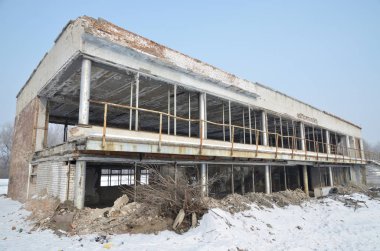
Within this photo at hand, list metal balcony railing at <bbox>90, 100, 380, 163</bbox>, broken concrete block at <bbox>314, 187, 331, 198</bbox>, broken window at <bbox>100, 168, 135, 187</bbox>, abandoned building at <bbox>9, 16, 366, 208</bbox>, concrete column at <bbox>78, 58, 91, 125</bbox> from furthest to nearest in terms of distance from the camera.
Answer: broken concrete block at <bbox>314, 187, 331, 198</bbox> < broken window at <bbox>100, 168, 135, 187</bbox> < metal balcony railing at <bbox>90, 100, 380, 163</bbox> < abandoned building at <bbox>9, 16, 366, 208</bbox> < concrete column at <bbox>78, 58, 91, 125</bbox>

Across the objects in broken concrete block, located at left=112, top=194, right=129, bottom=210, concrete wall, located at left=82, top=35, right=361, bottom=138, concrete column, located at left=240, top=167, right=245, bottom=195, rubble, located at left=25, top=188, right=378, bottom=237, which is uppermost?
concrete wall, located at left=82, top=35, right=361, bottom=138

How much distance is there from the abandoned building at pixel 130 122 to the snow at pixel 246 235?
172 centimetres

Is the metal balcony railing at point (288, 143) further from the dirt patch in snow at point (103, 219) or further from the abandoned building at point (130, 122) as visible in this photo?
the dirt patch in snow at point (103, 219)

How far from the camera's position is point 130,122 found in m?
10.5

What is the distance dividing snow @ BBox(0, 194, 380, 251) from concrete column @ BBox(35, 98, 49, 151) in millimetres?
3353

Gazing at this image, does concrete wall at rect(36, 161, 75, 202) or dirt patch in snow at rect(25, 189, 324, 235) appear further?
concrete wall at rect(36, 161, 75, 202)

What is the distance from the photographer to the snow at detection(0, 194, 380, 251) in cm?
740

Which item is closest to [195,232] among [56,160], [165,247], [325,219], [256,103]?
[165,247]

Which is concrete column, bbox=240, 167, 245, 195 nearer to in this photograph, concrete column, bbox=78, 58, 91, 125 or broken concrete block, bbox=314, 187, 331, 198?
concrete column, bbox=78, 58, 91, 125

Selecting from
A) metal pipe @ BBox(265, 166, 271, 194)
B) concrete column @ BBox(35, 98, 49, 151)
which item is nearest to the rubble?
concrete column @ BBox(35, 98, 49, 151)

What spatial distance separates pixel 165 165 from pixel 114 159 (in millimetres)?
2528

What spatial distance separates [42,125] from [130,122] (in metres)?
6.73

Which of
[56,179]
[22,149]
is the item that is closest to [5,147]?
[22,149]

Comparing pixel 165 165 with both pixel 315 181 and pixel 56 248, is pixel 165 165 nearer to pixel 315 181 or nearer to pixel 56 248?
pixel 56 248
